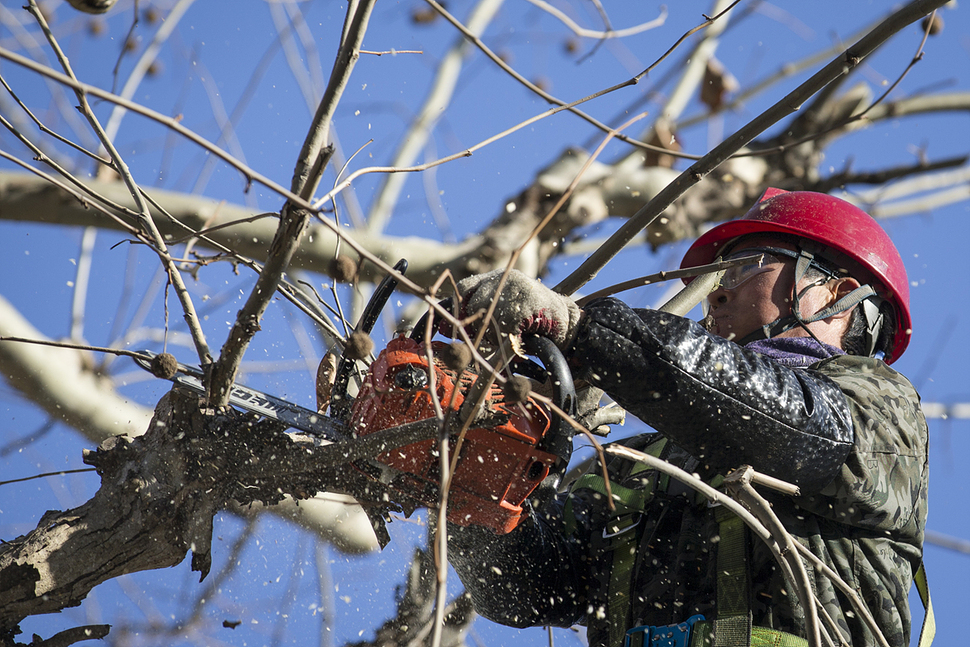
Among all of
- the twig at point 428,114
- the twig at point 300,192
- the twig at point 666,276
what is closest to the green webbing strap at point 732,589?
the twig at point 666,276

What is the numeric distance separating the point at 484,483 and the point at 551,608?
879 mm

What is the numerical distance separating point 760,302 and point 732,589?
983 millimetres

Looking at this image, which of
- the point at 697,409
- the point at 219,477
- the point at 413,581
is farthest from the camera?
the point at 413,581

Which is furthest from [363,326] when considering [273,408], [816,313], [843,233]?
[843,233]

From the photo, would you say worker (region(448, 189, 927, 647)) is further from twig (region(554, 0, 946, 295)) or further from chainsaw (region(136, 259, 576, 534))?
twig (region(554, 0, 946, 295))

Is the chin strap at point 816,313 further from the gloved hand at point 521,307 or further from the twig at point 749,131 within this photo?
the gloved hand at point 521,307

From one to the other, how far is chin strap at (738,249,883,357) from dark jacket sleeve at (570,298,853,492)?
0.65 meters

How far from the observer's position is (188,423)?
196 centimetres

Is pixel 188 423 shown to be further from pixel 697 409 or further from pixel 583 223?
pixel 583 223

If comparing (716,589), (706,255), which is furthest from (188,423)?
(706,255)

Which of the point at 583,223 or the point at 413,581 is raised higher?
the point at 583,223

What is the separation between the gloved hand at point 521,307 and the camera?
1.74 metres

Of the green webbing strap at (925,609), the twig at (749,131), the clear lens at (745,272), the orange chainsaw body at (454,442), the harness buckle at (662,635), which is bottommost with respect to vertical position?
the harness buckle at (662,635)

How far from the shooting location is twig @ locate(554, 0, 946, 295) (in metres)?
1.72
